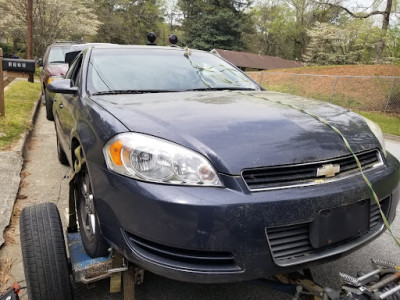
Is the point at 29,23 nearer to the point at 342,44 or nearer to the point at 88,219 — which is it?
the point at 88,219

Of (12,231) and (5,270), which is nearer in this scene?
(5,270)

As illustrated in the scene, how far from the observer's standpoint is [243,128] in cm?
178

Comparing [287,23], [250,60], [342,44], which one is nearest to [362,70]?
[342,44]

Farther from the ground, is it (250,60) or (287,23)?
(287,23)

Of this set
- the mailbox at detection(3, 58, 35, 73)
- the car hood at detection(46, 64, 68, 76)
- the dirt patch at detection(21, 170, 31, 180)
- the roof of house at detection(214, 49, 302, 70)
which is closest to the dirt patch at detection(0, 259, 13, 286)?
the dirt patch at detection(21, 170, 31, 180)

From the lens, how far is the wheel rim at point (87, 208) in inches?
80.7

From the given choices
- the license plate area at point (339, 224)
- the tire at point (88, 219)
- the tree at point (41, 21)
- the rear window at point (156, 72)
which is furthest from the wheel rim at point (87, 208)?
the tree at point (41, 21)

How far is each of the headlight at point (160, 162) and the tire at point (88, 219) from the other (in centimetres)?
43

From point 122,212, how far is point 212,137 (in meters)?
0.57

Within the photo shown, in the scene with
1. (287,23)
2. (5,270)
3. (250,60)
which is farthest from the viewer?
(287,23)

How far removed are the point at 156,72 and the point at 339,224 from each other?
190 cm

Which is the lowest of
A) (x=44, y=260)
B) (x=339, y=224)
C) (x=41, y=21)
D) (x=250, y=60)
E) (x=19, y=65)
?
(x=44, y=260)

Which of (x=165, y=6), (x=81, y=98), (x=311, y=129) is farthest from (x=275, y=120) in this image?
(x=165, y=6)

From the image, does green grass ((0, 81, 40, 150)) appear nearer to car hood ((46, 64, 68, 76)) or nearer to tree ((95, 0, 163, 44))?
car hood ((46, 64, 68, 76))
